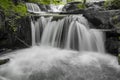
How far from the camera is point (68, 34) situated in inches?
336

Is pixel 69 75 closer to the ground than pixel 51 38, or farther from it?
closer to the ground

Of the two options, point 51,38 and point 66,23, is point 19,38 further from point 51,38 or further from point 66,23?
point 66,23

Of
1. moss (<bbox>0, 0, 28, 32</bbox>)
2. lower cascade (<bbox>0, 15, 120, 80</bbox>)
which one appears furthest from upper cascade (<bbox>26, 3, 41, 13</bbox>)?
moss (<bbox>0, 0, 28, 32</bbox>)

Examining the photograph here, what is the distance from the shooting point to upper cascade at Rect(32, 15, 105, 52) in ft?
26.4

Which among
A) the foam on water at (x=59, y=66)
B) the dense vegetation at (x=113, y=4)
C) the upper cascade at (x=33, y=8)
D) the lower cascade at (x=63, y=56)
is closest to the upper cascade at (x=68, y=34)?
the lower cascade at (x=63, y=56)

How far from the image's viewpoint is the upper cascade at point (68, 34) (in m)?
8.05

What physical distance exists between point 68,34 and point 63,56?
5.75 ft

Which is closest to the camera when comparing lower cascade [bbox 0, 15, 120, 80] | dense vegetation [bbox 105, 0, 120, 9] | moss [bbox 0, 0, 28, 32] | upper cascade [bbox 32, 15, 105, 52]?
lower cascade [bbox 0, 15, 120, 80]

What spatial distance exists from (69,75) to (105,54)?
10.2 feet

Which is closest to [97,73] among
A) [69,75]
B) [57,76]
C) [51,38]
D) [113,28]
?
[69,75]

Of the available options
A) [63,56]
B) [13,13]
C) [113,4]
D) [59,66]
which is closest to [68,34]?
[63,56]

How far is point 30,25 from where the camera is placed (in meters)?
8.80

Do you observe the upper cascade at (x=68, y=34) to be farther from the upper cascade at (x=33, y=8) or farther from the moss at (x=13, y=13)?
the upper cascade at (x=33, y=8)

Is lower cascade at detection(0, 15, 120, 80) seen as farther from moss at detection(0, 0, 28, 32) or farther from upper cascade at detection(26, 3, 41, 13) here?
upper cascade at detection(26, 3, 41, 13)
